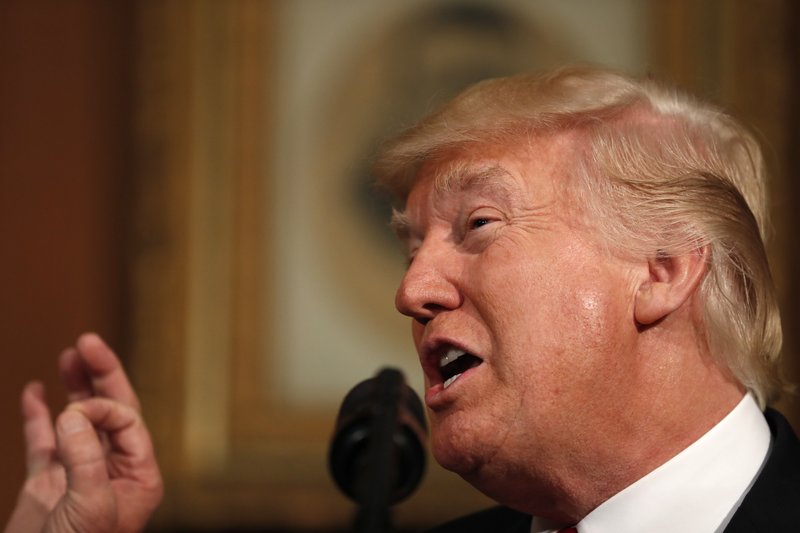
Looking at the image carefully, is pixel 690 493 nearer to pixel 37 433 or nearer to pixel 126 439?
pixel 126 439

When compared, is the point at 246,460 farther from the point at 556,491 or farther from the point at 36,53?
the point at 556,491

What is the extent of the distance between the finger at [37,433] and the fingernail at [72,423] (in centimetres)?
24

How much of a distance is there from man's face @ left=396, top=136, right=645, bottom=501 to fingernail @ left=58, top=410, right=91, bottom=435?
0.66 meters

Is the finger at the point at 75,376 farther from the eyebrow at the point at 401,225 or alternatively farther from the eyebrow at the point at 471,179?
the eyebrow at the point at 471,179

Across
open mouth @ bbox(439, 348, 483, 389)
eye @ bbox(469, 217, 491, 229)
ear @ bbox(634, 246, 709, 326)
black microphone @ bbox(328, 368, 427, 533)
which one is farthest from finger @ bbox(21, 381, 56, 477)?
ear @ bbox(634, 246, 709, 326)

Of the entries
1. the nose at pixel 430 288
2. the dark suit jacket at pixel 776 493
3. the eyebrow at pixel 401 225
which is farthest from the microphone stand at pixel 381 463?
the dark suit jacket at pixel 776 493

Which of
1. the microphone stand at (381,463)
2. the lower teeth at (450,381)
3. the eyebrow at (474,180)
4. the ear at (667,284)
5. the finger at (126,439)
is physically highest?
the eyebrow at (474,180)

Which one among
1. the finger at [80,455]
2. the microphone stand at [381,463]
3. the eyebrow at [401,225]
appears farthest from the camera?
the finger at [80,455]

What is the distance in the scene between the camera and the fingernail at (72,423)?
5.79 ft

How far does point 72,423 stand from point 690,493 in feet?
3.45

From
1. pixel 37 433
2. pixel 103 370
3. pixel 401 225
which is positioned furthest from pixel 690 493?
pixel 37 433

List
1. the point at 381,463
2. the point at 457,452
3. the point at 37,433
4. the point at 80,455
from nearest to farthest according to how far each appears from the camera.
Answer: the point at 381,463
the point at 457,452
the point at 80,455
the point at 37,433

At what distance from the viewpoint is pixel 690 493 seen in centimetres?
141

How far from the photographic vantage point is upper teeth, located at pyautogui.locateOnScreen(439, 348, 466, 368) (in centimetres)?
148
